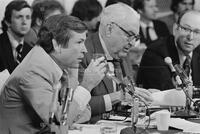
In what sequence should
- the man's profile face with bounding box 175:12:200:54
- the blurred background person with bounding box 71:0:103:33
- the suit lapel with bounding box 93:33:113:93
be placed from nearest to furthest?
1. the suit lapel with bounding box 93:33:113:93
2. the man's profile face with bounding box 175:12:200:54
3. the blurred background person with bounding box 71:0:103:33

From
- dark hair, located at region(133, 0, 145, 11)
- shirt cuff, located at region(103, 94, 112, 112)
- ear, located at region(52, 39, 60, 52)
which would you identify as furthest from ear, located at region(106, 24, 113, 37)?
dark hair, located at region(133, 0, 145, 11)

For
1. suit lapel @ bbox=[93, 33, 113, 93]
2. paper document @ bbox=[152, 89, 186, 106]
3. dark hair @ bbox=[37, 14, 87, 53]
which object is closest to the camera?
dark hair @ bbox=[37, 14, 87, 53]

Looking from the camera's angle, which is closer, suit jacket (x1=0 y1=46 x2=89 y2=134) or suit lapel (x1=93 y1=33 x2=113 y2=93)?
suit jacket (x1=0 y1=46 x2=89 y2=134)

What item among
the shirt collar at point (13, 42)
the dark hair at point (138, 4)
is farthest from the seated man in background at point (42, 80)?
the dark hair at point (138, 4)

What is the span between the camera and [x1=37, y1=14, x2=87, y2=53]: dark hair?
8.96ft

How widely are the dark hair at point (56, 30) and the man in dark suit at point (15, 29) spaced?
261 centimetres

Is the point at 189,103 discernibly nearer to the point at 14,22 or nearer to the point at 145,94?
the point at 145,94

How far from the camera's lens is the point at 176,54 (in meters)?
4.50

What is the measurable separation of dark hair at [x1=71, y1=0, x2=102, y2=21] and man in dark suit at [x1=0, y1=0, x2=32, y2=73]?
562 millimetres

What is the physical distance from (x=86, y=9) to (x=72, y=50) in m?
3.17

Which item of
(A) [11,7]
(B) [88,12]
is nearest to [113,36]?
(A) [11,7]

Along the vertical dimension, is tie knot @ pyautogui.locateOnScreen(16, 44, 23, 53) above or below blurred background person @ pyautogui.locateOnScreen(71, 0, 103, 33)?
below

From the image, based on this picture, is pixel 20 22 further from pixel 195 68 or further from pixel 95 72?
pixel 95 72

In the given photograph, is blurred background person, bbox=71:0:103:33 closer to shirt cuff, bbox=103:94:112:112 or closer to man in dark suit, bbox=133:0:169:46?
man in dark suit, bbox=133:0:169:46
